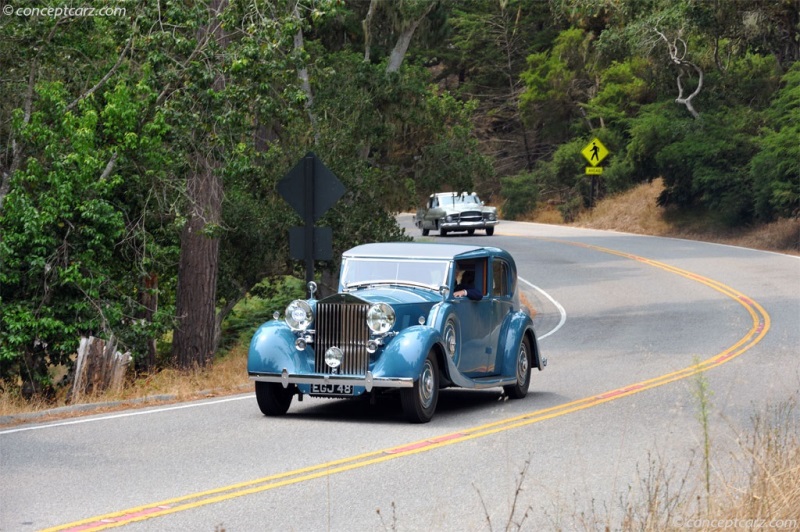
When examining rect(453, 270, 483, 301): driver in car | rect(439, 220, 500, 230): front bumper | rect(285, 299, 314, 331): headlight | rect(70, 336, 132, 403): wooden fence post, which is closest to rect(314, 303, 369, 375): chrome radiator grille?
rect(285, 299, 314, 331): headlight

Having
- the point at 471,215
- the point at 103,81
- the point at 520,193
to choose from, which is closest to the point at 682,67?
the point at 471,215

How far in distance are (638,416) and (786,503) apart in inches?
257

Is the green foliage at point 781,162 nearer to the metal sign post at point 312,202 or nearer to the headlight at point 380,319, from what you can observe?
the metal sign post at point 312,202

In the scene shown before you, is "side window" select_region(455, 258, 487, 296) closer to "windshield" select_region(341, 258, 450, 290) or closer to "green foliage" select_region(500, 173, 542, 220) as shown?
"windshield" select_region(341, 258, 450, 290)

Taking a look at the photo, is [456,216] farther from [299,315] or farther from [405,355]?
[405,355]

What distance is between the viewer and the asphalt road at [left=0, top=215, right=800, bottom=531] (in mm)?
8484

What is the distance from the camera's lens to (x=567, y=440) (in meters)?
11.9

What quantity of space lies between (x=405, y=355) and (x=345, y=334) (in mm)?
793

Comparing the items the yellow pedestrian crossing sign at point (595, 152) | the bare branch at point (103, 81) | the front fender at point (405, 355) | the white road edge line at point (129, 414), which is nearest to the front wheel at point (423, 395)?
the front fender at point (405, 355)

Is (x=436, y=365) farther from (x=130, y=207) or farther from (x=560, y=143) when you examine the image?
(x=560, y=143)

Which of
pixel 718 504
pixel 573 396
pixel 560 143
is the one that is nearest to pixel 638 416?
pixel 573 396

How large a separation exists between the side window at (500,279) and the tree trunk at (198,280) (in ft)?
20.8

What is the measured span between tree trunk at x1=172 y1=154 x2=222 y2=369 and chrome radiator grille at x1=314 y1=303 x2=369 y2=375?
752cm

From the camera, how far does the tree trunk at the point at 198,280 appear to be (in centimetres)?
2047
